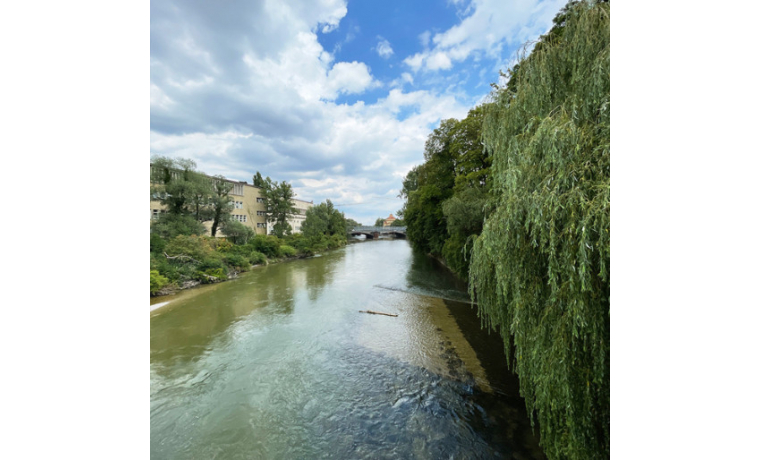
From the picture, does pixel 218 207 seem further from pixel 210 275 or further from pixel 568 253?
pixel 568 253

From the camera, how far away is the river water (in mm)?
3980

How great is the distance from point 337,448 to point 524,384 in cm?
271

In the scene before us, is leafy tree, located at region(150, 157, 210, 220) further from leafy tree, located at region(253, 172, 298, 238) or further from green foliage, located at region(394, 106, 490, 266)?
green foliage, located at region(394, 106, 490, 266)

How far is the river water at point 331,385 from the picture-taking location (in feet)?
13.1

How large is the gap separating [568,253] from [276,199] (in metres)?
29.4

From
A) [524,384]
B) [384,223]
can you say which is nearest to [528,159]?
[524,384]

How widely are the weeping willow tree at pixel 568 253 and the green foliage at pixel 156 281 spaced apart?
13423mm

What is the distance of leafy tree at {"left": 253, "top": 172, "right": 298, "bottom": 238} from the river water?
63.3 feet

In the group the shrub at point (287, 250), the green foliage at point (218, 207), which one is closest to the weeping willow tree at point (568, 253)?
the green foliage at point (218, 207)

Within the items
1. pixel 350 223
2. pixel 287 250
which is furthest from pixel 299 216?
pixel 287 250

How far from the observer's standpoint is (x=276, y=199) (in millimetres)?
28859
